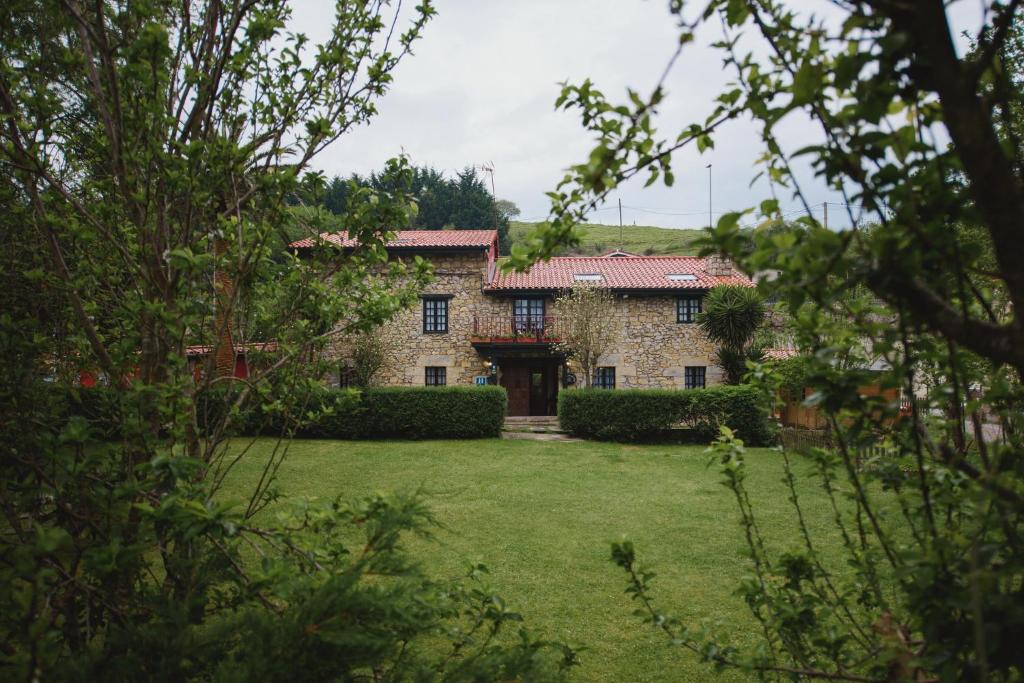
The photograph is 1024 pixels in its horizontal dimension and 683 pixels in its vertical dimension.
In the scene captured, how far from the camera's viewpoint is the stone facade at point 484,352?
21062 millimetres

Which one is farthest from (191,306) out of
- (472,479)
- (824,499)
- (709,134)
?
(824,499)

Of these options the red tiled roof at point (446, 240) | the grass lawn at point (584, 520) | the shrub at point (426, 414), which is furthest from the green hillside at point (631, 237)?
the grass lawn at point (584, 520)

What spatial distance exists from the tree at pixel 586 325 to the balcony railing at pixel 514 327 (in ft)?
4.06

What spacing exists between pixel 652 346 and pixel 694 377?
1.88m

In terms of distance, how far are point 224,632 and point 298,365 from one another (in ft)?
5.09

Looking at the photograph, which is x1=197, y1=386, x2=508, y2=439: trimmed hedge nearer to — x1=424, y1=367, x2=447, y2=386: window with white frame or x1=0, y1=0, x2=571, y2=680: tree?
x1=424, y1=367, x2=447, y2=386: window with white frame

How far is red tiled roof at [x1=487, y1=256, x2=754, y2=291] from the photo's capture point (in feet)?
68.9

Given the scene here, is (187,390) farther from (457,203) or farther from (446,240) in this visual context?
(457,203)

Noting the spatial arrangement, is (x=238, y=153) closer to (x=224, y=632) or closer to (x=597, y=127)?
(x=597, y=127)

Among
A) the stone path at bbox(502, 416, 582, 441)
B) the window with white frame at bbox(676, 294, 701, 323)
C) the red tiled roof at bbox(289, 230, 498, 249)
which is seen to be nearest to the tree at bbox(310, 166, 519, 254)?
the red tiled roof at bbox(289, 230, 498, 249)

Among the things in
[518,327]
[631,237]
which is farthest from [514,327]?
[631,237]

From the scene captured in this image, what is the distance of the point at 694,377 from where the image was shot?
2119cm

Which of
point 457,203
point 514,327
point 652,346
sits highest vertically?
point 457,203

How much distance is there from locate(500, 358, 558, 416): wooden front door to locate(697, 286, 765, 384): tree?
6.20 metres
